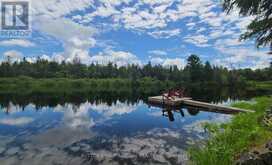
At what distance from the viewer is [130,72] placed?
82312 millimetres

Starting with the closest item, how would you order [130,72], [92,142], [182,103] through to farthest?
[92,142], [182,103], [130,72]

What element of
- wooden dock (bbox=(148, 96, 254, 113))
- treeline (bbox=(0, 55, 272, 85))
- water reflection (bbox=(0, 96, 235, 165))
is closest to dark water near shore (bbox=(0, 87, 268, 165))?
water reflection (bbox=(0, 96, 235, 165))

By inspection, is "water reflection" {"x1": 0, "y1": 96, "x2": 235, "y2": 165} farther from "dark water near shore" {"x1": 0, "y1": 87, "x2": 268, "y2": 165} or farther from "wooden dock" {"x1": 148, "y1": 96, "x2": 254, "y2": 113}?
"wooden dock" {"x1": 148, "y1": 96, "x2": 254, "y2": 113}

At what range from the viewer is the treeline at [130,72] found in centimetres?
6800

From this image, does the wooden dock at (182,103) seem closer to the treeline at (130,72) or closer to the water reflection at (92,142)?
the water reflection at (92,142)

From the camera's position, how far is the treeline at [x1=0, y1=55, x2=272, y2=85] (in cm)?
6800

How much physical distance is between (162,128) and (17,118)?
1090 cm

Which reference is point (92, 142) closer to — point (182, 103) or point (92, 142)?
point (92, 142)

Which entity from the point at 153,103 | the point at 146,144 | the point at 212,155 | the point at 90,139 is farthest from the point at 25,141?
the point at 153,103

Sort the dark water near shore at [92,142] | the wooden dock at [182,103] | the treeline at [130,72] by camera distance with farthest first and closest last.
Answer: the treeline at [130,72], the wooden dock at [182,103], the dark water near shore at [92,142]

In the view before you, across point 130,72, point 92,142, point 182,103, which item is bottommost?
point 92,142

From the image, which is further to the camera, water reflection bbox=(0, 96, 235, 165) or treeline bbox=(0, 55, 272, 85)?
treeline bbox=(0, 55, 272, 85)

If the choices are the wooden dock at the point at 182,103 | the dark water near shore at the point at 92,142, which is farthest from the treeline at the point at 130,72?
the dark water near shore at the point at 92,142

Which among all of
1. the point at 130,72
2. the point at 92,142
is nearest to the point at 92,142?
the point at 92,142
